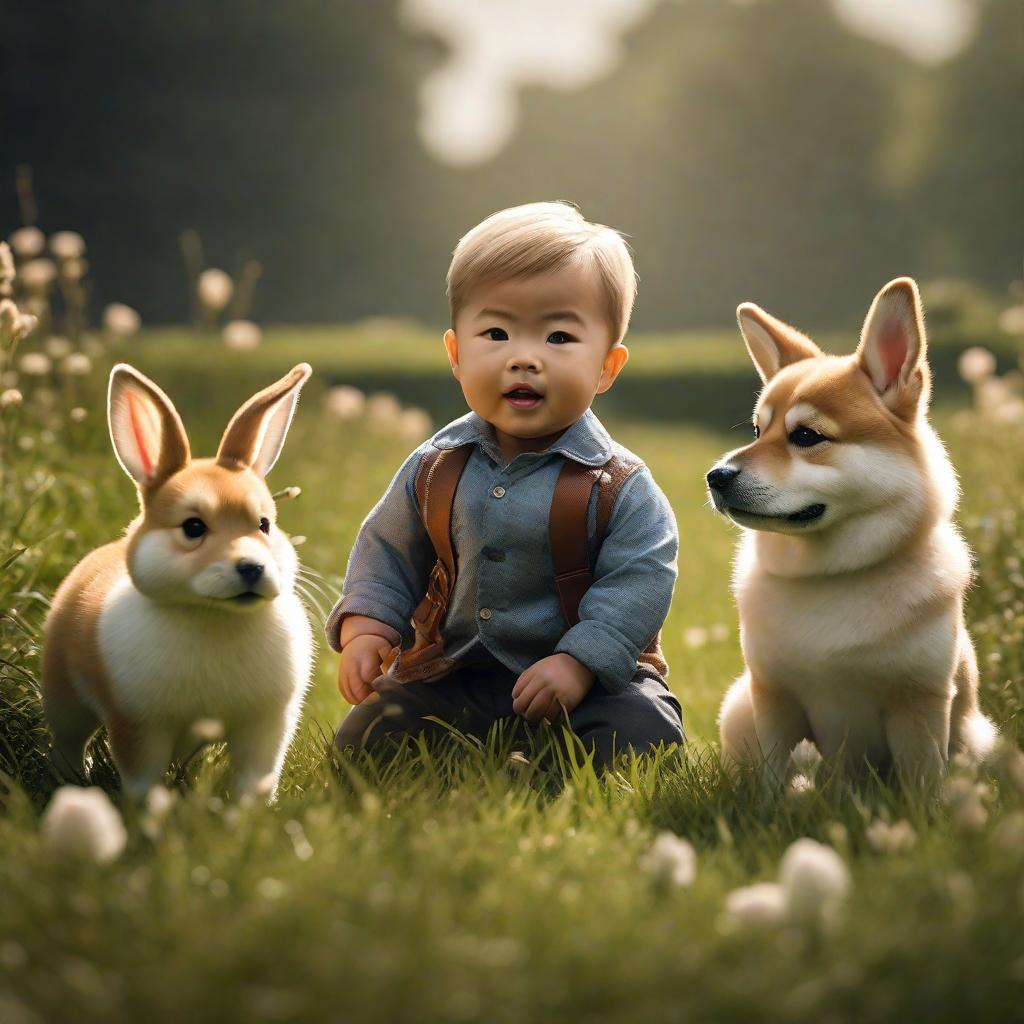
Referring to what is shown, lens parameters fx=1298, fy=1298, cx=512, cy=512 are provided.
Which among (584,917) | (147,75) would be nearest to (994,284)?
(147,75)

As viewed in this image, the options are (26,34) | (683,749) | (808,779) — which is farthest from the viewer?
(26,34)

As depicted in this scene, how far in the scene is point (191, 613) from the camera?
288 cm

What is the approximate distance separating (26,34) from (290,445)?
37.9 feet

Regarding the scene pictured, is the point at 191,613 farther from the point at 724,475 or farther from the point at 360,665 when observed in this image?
the point at 724,475

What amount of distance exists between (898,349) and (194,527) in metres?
1.71

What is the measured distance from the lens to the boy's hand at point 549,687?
341 cm

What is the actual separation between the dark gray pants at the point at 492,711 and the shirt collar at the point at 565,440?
633mm

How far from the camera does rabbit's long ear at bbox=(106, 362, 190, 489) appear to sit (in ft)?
9.51

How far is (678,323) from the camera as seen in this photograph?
22984 millimetres

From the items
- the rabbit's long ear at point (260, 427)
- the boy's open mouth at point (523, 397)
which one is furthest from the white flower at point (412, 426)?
the rabbit's long ear at point (260, 427)

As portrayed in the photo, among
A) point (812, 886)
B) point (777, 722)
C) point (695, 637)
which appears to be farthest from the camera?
point (695, 637)

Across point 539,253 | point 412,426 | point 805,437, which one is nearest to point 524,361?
point 539,253

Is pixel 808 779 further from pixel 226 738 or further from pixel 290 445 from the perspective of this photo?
pixel 290 445

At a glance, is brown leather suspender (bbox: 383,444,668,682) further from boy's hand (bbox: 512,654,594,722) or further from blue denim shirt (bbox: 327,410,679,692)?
boy's hand (bbox: 512,654,594,722)
